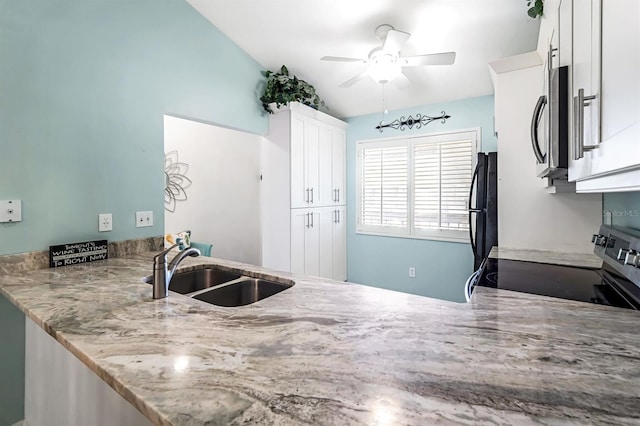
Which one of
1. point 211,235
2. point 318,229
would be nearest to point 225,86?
point 318,229

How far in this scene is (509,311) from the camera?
39.0 inches

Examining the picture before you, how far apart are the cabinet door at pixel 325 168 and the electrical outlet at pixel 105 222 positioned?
6.89ft

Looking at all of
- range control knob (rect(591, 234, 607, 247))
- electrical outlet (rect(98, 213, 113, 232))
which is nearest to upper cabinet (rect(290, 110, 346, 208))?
electrical outlet (rect(98, 213, 113, 232))

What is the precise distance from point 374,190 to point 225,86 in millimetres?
2192

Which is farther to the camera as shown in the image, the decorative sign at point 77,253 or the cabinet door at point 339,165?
the cabinet door at point 339,165

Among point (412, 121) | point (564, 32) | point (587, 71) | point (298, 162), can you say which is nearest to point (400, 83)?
point (412, 121)

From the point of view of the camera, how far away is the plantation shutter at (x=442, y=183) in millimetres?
A: 3383

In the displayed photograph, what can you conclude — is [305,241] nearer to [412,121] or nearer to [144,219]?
[144,219]

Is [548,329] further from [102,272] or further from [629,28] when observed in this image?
[102,272]

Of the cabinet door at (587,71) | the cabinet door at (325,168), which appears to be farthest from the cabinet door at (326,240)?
the cabinet door at (587,71)

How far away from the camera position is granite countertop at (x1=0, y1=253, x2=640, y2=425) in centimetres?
53

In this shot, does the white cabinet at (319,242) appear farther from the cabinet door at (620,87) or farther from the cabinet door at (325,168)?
the cabinet door at (620,87)

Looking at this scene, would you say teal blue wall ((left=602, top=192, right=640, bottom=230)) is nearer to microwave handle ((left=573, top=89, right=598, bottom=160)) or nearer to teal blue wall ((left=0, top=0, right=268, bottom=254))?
microwave handle ((left=573, top=89, right=598, bottom=160))

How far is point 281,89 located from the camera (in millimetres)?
3143
